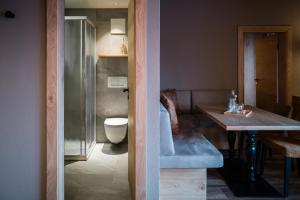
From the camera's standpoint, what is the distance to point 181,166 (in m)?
2.38

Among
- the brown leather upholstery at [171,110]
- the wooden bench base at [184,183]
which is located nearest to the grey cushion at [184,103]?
the brown leather upholstery at [171,110]

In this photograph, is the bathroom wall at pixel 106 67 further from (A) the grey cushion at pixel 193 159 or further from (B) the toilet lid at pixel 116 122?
(A) the grey cushion at pixel 193 159

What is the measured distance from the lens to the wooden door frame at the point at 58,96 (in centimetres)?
203

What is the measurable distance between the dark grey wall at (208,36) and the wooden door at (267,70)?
44 cm

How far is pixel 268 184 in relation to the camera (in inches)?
118

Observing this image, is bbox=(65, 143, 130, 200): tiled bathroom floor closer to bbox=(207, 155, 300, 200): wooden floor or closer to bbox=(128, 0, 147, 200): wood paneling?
bbox=(128, 0, 147, 200): wood paneling

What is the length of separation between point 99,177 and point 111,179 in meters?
0.16

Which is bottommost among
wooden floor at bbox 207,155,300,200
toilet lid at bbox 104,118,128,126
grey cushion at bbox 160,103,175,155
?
wooden floor at bbox 207,155,300,200

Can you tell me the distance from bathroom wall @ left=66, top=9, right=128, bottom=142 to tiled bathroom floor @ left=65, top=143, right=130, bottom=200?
82 centimetres

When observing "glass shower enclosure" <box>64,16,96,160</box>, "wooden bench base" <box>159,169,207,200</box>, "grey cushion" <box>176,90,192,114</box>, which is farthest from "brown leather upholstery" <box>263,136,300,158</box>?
"glass shower enclosure" <box>64,16,96,160</box>

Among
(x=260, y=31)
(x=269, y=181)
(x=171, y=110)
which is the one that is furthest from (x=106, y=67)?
(x=269, y=181)

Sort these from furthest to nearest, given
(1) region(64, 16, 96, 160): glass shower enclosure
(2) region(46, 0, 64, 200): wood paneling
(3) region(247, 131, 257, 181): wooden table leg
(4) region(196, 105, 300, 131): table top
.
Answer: (1) region(64, 16, 96, 160): glass shower enclosure
(3) region(247, 131, 257, 181): wooden table leg
(4) region(196, 105, 300, 131): table top
(2) region(46, 0, 64, 200): wood paneling

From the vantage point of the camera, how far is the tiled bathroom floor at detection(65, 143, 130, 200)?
2752 mm

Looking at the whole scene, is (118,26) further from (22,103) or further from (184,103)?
(22,103)
